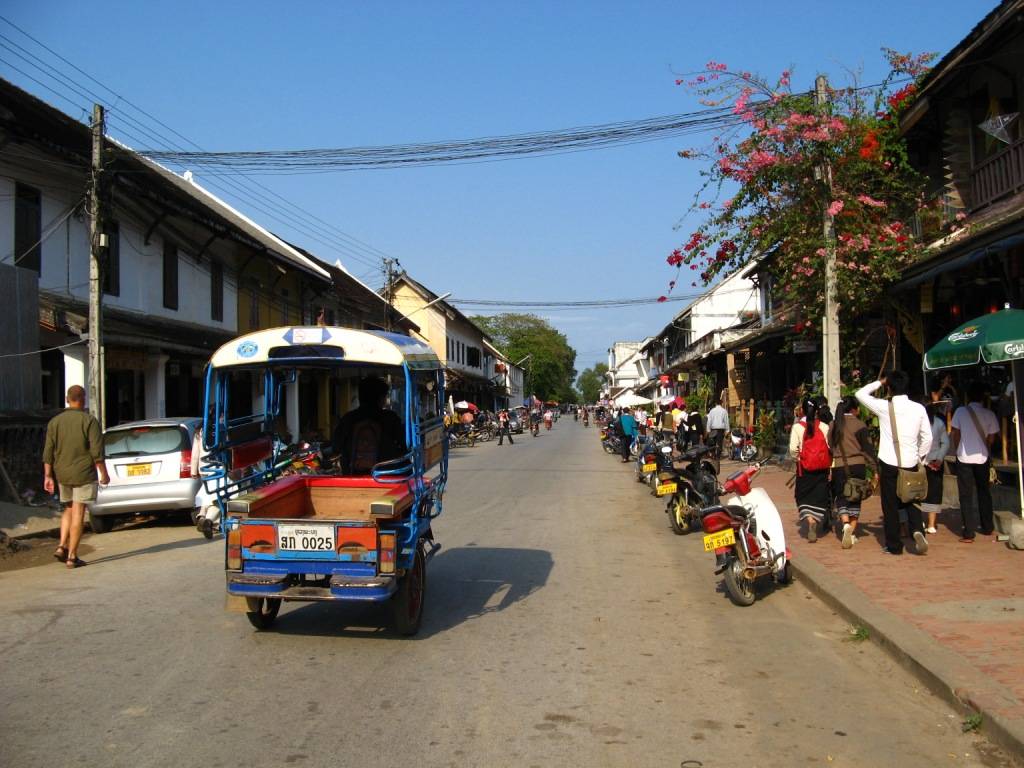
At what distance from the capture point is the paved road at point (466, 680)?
4.41 metres

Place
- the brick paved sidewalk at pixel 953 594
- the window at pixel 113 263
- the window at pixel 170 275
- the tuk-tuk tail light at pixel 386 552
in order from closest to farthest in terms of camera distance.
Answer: the brick paved sidewalk at pixel 953 594 → the tuk-tuk tail light at pixel 386 552 → the window at pixel 113 263 → the window at pixel 170 275

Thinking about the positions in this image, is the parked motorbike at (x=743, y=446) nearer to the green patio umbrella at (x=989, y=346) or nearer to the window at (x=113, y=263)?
the green patio umbrella at (x=989, y=346)

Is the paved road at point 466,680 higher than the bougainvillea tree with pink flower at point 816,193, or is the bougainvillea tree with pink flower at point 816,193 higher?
the bougainvillea tree with pink flower at point 816,193

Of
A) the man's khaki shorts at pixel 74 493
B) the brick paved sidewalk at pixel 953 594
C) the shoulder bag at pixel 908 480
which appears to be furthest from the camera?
the man's khaki shorts at pixel 74 493

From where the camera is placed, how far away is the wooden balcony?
1248 cm

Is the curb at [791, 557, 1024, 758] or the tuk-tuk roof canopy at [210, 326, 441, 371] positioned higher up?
the tuk-tuk roof canopy at [210, 326, 441, 371]

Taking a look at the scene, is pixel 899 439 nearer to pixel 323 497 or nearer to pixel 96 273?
pixel 323 497

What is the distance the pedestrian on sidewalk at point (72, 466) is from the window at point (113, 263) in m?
10.6

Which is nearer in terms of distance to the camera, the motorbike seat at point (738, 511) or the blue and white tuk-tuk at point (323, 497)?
the blue and white tuk-tuk at point (323, 497)

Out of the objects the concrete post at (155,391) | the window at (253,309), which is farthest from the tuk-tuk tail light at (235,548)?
the window at (253,309)

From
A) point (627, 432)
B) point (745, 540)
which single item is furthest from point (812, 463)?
point (627, 432)

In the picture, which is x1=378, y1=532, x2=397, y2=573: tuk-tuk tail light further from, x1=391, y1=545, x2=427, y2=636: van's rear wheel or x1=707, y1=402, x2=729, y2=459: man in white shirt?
x1=707, y1=402, x2=729, y2=459: man in white shirt

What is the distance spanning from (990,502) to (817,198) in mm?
5912

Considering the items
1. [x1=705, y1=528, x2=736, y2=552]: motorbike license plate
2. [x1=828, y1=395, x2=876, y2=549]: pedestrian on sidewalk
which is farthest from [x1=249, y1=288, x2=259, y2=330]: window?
[x1=705, y1=528, x2=736, y2=552]: motorbike license plate
